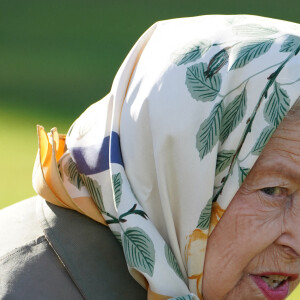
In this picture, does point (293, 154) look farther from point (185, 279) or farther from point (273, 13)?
point (273, 13)

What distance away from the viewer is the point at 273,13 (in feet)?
21.5

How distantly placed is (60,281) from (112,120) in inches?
16.3

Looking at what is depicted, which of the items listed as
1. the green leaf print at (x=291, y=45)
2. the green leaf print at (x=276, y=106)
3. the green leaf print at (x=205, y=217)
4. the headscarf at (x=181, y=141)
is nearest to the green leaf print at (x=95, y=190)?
the headscarf at (x=181, y=141)

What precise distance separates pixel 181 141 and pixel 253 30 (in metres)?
0.34

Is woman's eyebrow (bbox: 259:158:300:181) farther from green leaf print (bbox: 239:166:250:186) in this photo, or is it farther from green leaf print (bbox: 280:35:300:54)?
green leaf print (bbox: 280:35:300:54)

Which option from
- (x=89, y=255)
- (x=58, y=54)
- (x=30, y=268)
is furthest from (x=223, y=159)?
(x=58, y=54)

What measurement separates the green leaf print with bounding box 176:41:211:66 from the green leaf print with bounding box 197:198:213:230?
1.12 ft

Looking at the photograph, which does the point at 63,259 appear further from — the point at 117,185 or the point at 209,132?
the point at 209,132

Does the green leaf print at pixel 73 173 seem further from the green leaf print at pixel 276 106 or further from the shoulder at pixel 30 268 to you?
the green leaf print at pixel 276 106

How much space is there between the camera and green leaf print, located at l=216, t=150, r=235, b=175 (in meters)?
1.93

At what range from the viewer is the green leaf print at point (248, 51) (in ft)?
6.23

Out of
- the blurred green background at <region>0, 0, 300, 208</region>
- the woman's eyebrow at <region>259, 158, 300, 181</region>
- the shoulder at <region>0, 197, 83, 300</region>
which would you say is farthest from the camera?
the blurred green background at <region>0, 0, 300, 208</region>

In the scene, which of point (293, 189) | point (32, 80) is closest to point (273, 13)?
point (32, 80)

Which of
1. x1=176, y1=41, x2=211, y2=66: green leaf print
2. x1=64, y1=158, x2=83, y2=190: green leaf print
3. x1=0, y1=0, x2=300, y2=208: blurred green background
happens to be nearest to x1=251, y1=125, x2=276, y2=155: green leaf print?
x1=176, y1=41, x2=211, y2=66: green leaf print
